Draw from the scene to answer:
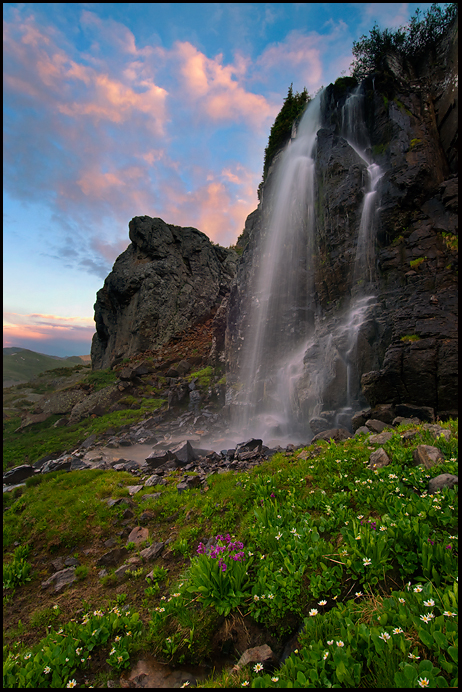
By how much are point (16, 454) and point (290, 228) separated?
2395cm

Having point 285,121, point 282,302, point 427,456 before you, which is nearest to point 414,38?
point 285,121

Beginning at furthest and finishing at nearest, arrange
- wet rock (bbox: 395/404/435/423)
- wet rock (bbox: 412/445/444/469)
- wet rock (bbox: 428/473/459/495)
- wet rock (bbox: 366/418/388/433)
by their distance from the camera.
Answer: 1. wet rock (bbox: 395/404/435/423)
2. wet rock (bbox: 366/418/388/433)
3. wet rock (bbox: 412/445/444/469)
4. wet rock (bbox: 428/473/459/495)

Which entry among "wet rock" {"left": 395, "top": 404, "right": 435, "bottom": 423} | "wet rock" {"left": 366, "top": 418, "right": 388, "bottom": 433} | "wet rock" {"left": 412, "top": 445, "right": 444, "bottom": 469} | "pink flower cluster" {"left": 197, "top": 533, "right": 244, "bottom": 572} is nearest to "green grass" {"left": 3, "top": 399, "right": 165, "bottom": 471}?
"wet rock" {"left": 366, "top": 418, "right": 388, "bottom": 433}

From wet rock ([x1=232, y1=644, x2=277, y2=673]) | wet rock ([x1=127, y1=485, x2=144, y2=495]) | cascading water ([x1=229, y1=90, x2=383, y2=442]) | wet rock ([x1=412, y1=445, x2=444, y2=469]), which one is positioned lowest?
wet rock ([x1=127, y1=485, x2=144, y2=495])

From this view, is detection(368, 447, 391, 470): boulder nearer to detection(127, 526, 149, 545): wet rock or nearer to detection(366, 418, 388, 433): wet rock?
detection(366, 418, 388, 433): wet rock

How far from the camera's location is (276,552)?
12.5 ft

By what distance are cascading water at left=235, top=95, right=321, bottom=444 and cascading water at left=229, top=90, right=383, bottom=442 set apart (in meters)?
0.07

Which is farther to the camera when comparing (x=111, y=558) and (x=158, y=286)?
(x=158, y=286)

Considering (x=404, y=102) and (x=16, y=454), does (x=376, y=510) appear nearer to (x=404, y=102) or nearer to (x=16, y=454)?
(x=16, y=454)

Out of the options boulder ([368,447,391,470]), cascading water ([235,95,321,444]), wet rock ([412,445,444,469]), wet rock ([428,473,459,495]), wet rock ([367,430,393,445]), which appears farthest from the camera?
cascading water ([235,95,321,444])

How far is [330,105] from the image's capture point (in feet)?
73.5

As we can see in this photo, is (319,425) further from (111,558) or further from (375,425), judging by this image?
(111,558)

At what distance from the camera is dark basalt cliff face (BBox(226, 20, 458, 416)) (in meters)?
11.2

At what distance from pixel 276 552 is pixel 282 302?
1864 cm
